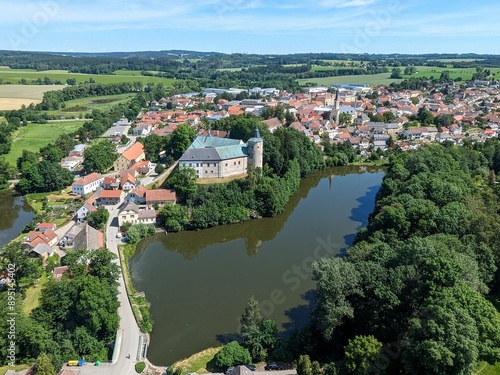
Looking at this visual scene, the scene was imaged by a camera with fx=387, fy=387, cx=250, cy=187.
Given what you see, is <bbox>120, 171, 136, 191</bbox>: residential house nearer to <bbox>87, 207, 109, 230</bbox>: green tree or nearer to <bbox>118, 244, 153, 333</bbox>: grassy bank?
<bbox>87, 207, 109, 230</bbox>: green tree

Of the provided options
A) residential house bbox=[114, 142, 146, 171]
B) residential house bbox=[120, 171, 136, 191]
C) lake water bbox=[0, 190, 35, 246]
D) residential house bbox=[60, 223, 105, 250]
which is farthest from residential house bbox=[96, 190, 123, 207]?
residential house bbox=[114, 142, 146, 171]

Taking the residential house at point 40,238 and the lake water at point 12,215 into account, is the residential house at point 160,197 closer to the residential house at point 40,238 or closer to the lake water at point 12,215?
the residential house at point 40,238

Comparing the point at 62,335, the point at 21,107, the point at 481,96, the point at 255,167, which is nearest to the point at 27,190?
the point at 255,167

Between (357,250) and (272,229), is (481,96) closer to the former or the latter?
(272,229)

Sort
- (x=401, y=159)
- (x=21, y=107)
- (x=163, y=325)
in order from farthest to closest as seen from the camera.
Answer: (x=21, y=107), (x=401, y=159), (x=163, y=325)

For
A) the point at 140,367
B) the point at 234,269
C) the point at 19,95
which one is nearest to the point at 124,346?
the point at 140,367
